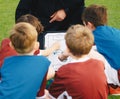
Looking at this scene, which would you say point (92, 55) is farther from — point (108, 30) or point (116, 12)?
point (116, 12)

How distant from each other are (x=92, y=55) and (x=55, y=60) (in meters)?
A: 0.82

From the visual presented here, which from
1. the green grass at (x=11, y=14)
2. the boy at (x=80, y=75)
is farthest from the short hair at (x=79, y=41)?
the green grass at (x=11, y=14)

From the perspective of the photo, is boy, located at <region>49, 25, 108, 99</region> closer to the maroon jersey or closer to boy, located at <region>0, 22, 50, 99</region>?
the maroon jersey

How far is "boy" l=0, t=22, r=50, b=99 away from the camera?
10.4 ft

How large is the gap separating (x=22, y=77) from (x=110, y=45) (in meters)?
1.16

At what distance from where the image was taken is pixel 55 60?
14.7 feet

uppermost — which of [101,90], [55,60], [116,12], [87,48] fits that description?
[87,48]

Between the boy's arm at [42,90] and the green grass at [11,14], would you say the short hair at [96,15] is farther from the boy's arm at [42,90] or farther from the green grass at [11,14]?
the green grass at [11,14]

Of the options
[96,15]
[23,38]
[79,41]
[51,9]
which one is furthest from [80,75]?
[51,9]

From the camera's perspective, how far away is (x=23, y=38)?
325 cm

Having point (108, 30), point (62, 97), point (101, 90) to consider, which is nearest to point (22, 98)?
point (62, 97)

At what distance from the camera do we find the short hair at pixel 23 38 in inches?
128

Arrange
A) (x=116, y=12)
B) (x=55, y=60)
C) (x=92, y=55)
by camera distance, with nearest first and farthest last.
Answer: (x=92, y=55)
(x=55, y=60)
(x=116, y=12)

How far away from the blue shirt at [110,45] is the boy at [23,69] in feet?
2.89
